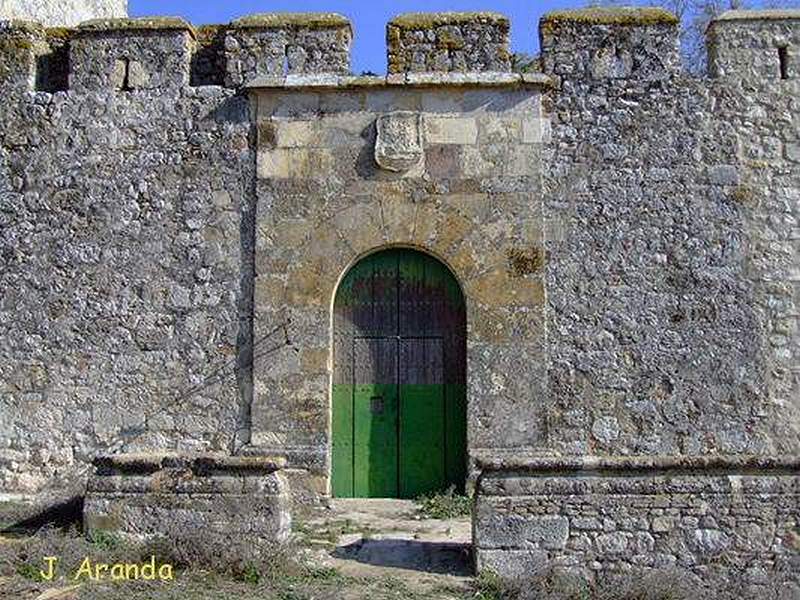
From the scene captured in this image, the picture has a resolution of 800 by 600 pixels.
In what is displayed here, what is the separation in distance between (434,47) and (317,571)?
4.92m

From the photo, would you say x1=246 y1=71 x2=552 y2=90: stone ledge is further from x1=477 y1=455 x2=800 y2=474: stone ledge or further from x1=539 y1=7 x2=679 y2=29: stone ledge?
x1=477 y1=455 x2=800 y2=474: stone ledge

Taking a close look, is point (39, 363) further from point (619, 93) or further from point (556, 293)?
point (619, 93)

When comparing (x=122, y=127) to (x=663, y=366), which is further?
(x=122, y=127)

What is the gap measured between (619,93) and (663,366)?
2449mm

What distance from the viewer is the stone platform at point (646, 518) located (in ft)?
18.7

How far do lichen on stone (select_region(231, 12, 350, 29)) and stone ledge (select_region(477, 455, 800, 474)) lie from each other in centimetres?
466

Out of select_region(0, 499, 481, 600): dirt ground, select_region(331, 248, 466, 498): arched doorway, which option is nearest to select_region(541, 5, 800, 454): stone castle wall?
select_region(331, 248, 466, 498): arched doorway

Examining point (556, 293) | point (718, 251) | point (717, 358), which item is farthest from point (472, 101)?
point (717, 358)

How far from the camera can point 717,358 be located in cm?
818

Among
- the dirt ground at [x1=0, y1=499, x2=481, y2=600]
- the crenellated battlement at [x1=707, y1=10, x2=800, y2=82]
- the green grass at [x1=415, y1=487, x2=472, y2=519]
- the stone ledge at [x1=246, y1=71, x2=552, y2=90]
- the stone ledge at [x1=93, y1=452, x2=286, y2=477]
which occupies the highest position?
the crenellated battlement at [x1=707, y1=10, x2=800, y2=82]

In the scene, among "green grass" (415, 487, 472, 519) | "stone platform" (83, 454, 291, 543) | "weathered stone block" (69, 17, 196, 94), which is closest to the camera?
"stone platform" (83, 454, 291, 543)

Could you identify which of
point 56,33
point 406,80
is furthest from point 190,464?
point 56,33

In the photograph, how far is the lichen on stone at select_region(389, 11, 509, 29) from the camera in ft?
28.5

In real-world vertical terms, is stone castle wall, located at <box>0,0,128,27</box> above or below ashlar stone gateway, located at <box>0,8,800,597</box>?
above
